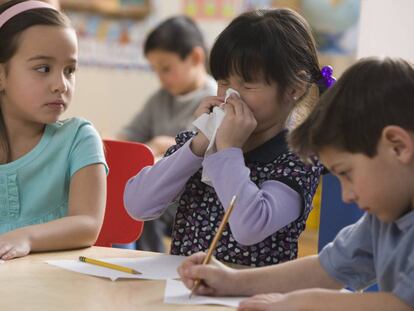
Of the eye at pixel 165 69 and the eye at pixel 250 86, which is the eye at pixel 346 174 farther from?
the eye at pixel 165 69

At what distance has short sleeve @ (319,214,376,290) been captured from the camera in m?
1.12

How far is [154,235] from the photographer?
3309 mm

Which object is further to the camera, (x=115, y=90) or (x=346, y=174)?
(x=115, y=90)

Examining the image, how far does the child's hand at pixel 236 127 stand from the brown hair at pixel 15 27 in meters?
0.44

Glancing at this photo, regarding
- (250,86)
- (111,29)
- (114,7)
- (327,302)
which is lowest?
(111,29)

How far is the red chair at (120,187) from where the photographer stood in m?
1.78

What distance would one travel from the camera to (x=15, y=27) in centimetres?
162

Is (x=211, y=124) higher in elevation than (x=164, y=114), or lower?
higher

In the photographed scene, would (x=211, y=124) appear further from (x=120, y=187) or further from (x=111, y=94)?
(x=111, y=94)

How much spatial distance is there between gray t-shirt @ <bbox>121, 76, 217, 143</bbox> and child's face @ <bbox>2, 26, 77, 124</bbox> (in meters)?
2.00

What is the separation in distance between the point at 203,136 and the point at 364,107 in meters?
0.56

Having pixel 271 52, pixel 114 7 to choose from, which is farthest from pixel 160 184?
pixel 114 7

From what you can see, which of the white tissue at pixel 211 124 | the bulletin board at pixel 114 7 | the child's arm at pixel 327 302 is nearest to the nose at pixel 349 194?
the child's arm at pixel 327 302

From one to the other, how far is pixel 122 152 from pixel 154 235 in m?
1.53
